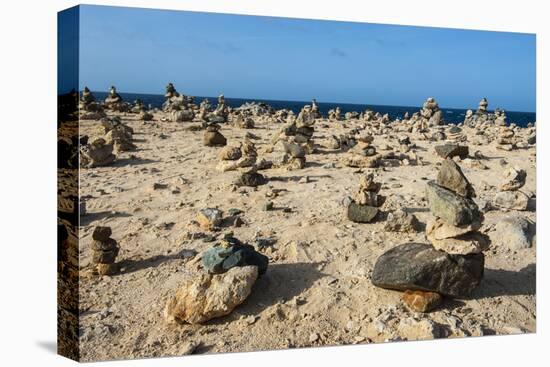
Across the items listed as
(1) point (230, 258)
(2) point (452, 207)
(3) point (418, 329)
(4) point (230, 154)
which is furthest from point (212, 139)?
(3) point (418, 329)

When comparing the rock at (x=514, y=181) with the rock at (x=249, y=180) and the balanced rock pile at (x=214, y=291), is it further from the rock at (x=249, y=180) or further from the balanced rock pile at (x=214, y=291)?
the balanced rock pile at (x=214, y=291)

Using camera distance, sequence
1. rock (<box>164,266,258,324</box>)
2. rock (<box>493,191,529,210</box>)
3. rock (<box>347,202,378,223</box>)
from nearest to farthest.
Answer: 1. rock (<box>164,266,258,324</box>)
2. rock (<box>347,202,378,223</box>)
3. rock (<box>493,191,529,210</box>)

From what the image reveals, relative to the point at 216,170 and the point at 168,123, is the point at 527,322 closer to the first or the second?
the point at 216,170

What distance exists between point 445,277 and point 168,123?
15.0 metres

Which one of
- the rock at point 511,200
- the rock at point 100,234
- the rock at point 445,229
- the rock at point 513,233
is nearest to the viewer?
the rock at point 445,229

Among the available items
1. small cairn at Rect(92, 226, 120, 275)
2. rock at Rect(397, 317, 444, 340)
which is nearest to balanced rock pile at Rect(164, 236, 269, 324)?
small cairn at Rect(92, 226, 120, 275)

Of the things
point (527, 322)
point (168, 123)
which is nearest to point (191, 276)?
point (527, 322)

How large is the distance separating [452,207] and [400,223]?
198 centimetres

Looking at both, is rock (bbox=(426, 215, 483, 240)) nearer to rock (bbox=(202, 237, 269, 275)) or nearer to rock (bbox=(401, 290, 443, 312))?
→ rock (bbox=(401, 290, 443, 312))

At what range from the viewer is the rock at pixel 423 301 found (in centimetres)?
612

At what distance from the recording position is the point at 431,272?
6090mm

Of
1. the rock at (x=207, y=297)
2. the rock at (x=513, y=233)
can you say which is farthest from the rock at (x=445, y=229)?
the rock at (x=207, y=297)

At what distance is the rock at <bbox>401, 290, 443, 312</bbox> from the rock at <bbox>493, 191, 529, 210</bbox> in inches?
162

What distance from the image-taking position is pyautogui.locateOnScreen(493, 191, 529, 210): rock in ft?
30.7
